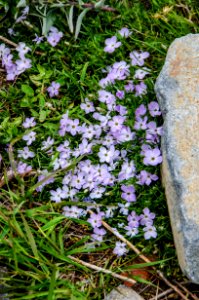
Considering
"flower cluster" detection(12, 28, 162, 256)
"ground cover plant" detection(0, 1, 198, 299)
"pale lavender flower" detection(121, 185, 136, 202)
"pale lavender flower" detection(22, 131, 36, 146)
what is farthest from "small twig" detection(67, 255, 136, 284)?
"pale lavender flower" detection(22, 131, 36, 146)

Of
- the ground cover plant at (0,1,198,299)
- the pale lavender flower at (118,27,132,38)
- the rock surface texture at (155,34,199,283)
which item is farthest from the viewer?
the pale lavender flower at (118,27,132,38)

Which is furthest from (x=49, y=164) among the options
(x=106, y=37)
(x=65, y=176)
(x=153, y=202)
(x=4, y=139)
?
(x=106, y=37)

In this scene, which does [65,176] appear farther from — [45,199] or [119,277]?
[119,277]

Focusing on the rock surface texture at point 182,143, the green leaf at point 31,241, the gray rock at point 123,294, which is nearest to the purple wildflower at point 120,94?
the rock surface texture at point 182,143

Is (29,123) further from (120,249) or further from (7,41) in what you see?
(120,249)

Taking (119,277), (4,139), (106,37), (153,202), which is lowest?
(119,277)

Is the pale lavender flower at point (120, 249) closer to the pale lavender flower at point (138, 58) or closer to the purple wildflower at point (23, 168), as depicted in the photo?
the purple wildflower at point (23, 168)

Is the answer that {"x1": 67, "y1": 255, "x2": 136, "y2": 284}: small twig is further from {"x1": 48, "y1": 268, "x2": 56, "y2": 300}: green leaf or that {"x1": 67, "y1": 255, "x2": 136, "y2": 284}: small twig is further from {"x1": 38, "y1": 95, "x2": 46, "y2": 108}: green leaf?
{"x1": 38, "y1": 95, "x2": 46, "y2": 108}: green leaf
